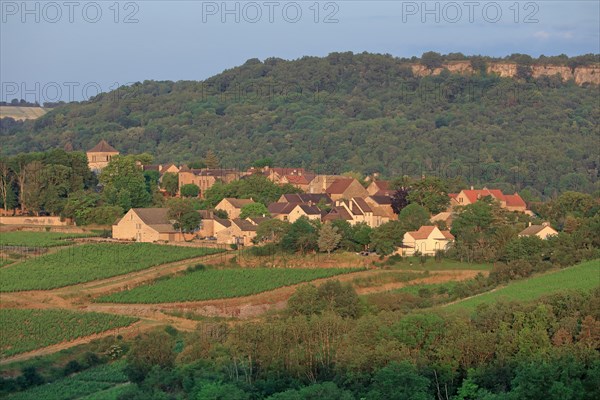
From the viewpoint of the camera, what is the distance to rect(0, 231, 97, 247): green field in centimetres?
6228

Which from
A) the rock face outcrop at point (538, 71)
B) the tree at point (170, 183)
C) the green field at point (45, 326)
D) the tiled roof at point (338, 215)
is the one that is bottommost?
the green field at point (45, 326)

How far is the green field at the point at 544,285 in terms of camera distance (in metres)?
46.5

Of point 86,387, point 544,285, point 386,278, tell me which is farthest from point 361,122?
point 86,387

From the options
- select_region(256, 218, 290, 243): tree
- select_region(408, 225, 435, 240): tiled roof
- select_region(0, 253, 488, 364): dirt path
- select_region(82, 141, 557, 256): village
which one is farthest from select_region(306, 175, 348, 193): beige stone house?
select_region(0, 253, 488, 364): dirt path

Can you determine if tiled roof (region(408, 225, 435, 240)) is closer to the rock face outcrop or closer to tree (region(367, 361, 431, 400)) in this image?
tree (region(367, 361, 431, 400))

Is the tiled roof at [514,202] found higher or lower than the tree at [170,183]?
lower

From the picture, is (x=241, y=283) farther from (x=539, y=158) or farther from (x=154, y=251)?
(x=539, y=158)

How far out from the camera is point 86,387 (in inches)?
1539

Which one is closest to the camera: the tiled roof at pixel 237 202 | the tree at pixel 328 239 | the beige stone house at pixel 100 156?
the tree at pixel 328 239

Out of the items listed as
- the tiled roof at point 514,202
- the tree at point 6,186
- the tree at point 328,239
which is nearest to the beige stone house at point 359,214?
the tree at point 328,239

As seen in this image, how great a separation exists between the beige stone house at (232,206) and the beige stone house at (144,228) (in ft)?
12.5

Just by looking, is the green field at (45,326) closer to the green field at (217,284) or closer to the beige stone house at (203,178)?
the green field at (217,284)

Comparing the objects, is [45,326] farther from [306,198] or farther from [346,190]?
[346,190]

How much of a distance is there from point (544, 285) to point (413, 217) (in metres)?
15.3
